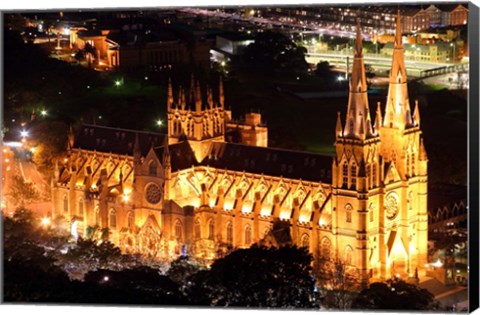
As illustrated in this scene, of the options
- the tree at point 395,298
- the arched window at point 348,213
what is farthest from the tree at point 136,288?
the arched window at point 348,213

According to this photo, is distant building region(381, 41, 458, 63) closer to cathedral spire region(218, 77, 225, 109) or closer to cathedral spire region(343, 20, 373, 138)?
cathedral spire region(343, 20, 373, 138)

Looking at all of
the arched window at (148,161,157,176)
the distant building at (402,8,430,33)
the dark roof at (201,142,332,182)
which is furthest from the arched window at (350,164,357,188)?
the arched window at (148,161,157,176)

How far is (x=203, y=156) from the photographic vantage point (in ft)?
155

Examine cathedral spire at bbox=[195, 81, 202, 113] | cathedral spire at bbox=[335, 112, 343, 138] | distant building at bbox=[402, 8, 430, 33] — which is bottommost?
cathedral spire at bbox=[335, 112, 343, 138]

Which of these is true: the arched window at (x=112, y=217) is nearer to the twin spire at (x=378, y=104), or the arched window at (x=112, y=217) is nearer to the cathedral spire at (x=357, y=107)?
the twin spire at (x=378, y=104)

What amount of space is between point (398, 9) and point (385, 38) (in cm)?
130

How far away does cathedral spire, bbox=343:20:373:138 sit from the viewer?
43.7m

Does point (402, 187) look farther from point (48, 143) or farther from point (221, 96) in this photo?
point (48, 143)

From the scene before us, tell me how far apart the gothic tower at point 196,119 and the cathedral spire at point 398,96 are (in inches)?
152

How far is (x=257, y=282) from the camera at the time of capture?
137ft

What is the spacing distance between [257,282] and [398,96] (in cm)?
470

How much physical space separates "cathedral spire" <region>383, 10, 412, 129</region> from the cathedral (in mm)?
18

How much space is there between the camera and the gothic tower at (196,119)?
154 feet

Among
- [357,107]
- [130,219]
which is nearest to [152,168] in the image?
[130,219]
